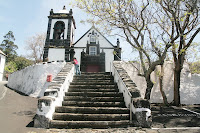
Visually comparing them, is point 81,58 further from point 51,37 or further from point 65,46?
point 51,37

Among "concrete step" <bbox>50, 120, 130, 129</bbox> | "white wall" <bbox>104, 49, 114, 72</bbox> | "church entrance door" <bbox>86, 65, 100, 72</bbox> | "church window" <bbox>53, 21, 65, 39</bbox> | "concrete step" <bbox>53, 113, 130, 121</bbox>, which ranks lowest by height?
"concrete step" <bbox>50, 120, 130, 129</bbox>

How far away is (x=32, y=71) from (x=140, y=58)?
8.60 m

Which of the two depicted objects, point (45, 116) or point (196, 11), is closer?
point (45, 116)

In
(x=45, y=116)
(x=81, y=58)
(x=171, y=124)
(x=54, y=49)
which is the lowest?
(x=171, y=124)

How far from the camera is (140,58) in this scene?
7.89 meters

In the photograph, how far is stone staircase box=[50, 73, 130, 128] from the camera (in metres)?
4.20

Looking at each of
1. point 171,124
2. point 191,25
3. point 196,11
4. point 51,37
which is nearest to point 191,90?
point 191,25

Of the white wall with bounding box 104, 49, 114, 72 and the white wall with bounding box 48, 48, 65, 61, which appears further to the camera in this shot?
the white wall with bounding box 48, 48, 65, 61

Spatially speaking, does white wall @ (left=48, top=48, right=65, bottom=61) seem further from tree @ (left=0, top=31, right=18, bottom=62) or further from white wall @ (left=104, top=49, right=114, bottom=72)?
tree @ (left=0, top=31, right=18, bottom=62)

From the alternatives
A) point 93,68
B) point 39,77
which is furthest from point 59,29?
point 39,77

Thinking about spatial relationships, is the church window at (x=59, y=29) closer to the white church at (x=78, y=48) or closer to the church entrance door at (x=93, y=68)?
the white church at (x=78, y=48)

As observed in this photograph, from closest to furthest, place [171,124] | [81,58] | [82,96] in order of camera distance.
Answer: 1. [171,124]
2. [82,96]
3. [81,58]

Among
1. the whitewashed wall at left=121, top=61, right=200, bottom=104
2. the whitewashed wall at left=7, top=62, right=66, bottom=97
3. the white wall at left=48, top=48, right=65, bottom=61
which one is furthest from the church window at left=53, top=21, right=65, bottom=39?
the whitewashed wall at left=121, top=61, right=200, bottom=104

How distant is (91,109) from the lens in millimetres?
4855
